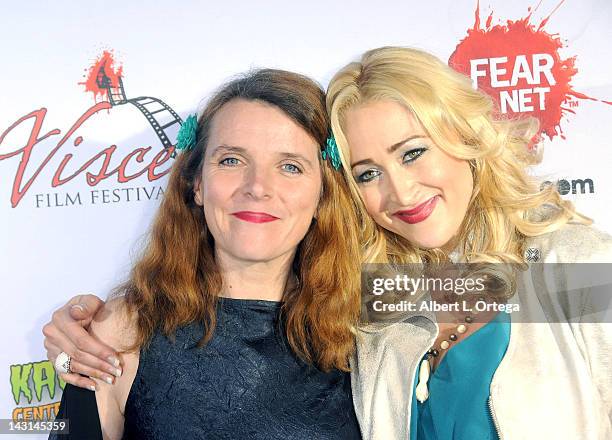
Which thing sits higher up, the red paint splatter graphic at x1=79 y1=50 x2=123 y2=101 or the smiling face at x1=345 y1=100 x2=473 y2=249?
the red paint splatter graphic at x1=79 y1=50 x2=123 y2=101

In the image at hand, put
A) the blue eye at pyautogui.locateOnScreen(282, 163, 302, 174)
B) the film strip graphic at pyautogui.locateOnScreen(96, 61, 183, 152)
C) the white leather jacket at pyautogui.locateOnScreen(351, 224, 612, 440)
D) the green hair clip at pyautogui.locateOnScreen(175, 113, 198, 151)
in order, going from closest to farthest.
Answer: the white leather jacket at pyautogui.locateOnScreen(351, 224, 612, 440), the blue eye at pyautogui.locateOnScreen(282, 163, 302, 174), the green hair clip at pyautogui.locateOnScreen(175, 113, 198, 151), the film strip graphic at pyautogui.locateOnScreen(96, 61, 183, 152)

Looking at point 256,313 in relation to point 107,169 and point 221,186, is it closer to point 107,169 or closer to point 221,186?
point 221,186

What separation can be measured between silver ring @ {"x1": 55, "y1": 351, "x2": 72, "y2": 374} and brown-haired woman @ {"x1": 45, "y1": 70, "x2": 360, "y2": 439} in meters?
0.02

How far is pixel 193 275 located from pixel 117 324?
26 centimetres

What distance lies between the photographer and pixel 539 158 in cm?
204

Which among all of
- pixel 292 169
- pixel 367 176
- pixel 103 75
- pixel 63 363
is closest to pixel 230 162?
pixel 292 169

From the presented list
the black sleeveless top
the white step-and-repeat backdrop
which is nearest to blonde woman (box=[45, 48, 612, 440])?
the black sleeveless top

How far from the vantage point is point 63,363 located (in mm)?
1716

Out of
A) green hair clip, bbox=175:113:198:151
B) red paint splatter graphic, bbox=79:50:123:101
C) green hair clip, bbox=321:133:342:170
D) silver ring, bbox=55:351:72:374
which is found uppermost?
red paint splatter graphic, bbox=79:50:123:101

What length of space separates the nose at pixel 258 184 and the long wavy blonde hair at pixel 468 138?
0.24 m

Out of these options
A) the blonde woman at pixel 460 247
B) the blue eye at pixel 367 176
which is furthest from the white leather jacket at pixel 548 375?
the blue eye at pixel 367 176

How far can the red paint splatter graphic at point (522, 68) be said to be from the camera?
212 cm

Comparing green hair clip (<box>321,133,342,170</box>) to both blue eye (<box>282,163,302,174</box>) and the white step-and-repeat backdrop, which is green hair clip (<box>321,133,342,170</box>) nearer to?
blue eye (<box>282,163,302,174</box>)

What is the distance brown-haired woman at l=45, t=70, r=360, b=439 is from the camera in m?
1.67
